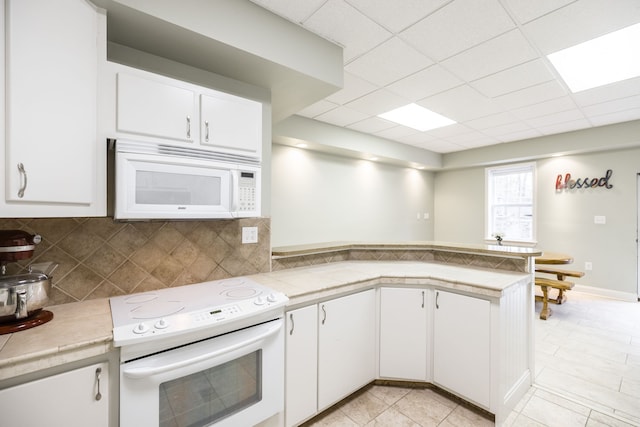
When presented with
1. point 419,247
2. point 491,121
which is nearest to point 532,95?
point 491,121

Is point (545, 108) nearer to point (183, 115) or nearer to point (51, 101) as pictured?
point (183, 115)

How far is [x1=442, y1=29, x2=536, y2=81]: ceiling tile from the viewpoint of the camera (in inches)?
85.7

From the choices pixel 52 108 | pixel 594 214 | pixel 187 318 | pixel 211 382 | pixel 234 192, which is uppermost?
pixel 52 108

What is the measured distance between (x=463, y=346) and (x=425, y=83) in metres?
2.48

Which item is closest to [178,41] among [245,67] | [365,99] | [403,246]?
[245,67]

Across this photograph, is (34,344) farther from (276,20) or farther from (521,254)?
(521,254)

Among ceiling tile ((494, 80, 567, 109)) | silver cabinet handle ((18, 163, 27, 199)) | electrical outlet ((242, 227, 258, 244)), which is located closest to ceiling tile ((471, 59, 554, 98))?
ceiling tile ((494, 80, 567, 109))

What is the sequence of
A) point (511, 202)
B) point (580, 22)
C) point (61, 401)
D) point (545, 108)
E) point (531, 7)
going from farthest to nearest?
point (511, 202)
point (545, 108)
point (580, 22)
point (531, 7)
point (61, 401)

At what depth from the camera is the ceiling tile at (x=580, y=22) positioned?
1812mm

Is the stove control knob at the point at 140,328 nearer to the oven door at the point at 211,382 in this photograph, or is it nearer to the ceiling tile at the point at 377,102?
the oven door at the point at 211,382

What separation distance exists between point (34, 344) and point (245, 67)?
1872mm

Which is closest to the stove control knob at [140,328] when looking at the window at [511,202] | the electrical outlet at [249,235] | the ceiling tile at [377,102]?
the electrical outlet at [249,235]

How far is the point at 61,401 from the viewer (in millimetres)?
1064

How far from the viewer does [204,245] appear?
2020 millimetres
